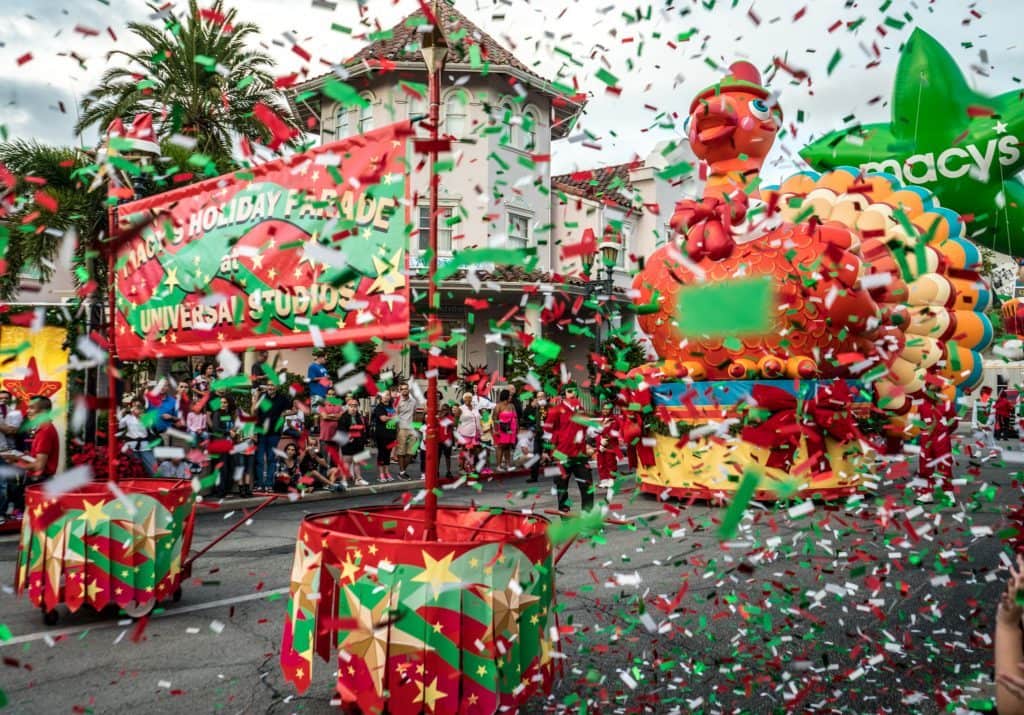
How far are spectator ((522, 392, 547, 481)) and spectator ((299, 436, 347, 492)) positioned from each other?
3.34 metres

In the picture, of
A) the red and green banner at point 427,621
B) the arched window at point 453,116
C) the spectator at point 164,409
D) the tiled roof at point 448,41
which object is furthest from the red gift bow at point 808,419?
the arched window at point 453,116

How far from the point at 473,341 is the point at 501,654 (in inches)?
893

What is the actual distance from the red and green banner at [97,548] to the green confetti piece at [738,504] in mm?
3794

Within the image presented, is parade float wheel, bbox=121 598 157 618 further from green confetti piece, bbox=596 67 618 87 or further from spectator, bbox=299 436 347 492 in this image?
spectator, bbox=299 436 347 492

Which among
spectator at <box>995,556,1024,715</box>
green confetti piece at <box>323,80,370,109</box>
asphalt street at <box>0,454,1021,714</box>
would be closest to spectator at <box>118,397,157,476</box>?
asphalt street at <box>0,454,1021,714</box>

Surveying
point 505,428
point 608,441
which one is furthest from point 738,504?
point 505,428

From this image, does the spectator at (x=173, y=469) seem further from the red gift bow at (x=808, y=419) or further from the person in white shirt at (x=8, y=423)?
the red gift bow at (x=808, y=419)

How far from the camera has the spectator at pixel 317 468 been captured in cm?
1334

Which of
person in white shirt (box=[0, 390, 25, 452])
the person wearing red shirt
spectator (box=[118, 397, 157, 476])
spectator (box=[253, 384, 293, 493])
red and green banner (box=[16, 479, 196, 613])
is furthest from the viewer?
spectator (box=[253, 384, 293, 493])

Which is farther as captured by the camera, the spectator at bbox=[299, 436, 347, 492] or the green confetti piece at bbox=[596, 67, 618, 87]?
the spectator at bbox=[299, 436, 347, 492]

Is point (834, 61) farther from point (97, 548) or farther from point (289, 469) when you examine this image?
point (289, 469)

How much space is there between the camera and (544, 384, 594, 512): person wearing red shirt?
9.37 m

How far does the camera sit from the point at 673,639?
16.7 ft

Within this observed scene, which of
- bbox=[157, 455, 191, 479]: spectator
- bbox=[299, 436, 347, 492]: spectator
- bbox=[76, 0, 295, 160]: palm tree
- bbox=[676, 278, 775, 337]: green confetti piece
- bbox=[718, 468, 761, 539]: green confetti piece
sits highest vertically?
bbox=[76, 0, 295, 160]: palm tree
